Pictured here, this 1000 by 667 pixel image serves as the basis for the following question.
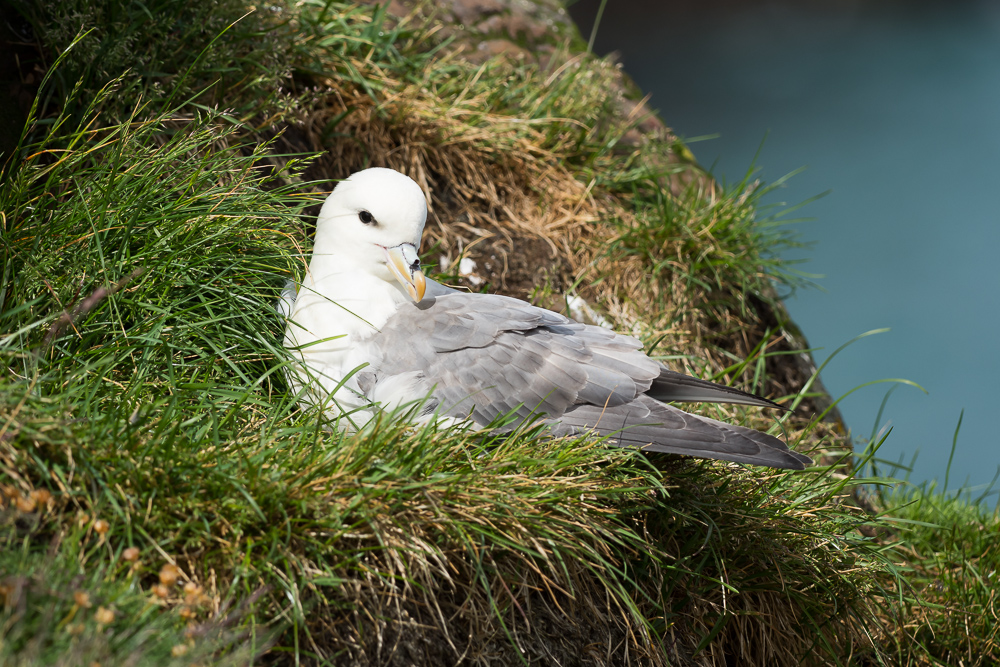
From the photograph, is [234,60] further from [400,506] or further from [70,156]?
[400,506]

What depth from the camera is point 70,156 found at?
6.64 feet

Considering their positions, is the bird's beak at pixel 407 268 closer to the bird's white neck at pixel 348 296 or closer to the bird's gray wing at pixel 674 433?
the bird's white neck at pixel 348 296

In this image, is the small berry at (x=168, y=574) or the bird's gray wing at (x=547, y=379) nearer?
the small berry at (x=168, y=574)

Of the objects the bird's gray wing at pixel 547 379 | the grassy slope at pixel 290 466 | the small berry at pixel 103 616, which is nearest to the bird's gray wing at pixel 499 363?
the bird's gray wing at pixel 547 379

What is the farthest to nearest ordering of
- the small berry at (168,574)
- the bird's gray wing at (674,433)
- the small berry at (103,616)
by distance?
the bird's gray wing at (674,433), the small berry at (168,574), the small berry at (103,616)

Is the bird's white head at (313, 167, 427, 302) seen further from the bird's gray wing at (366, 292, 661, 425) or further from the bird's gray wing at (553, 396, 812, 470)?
the bird's gray wing at (553, 396, 812, 470)

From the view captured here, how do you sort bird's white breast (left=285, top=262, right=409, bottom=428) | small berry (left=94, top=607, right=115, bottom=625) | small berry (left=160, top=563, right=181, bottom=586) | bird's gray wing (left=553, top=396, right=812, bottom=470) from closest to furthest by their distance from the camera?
1. small berry (left=94, top=607, right=115, bottom=625)
2. small berry (left=160, top=563, right=181, bottom=586)
3. bird's gray wing (left=553, top=396, right=812, bottom=470)
4. bird's white breast (left=285, top=262, right=409, bottom=428)

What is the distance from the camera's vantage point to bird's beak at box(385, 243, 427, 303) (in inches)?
75.7

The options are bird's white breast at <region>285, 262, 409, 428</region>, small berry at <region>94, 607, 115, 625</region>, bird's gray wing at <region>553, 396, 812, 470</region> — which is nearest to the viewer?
small berry at <region>94, 607, 115, 625</region>

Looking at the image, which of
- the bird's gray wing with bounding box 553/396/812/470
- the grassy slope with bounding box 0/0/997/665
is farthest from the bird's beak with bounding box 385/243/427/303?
the bird's gray wing with bounding box 553/396/812/470

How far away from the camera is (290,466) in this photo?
1.51 m

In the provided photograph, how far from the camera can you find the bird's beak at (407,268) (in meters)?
1.92

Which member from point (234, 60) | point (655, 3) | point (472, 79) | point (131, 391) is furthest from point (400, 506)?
point (655, 3)

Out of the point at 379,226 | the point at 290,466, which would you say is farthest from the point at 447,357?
the point at 290,466
